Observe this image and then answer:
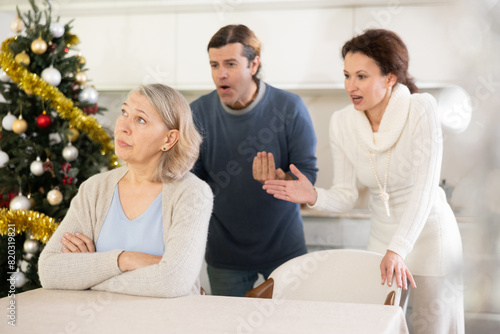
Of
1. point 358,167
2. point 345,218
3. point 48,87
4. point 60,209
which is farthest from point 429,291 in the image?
point 48,87

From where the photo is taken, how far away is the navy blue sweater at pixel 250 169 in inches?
80.3

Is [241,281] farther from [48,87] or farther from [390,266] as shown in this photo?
[48,87]

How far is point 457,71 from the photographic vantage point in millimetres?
3145

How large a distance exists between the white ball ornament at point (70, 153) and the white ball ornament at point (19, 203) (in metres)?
0.27

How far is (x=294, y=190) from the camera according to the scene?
179 cm

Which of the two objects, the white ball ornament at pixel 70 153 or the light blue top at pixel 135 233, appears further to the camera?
the white ball ornament at pixel 70 153

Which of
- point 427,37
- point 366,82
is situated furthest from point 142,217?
point 427,37

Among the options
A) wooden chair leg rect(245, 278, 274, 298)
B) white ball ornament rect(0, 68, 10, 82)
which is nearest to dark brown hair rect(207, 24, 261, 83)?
wooden chair leg rect(245, 278, 274, 298)

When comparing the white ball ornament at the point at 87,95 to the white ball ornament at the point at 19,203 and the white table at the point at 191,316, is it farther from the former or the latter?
the white table at the point at 191,316

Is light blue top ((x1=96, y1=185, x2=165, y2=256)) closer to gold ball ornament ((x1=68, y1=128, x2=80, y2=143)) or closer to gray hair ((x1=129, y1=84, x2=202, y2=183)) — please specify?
gray hair ((x1=129, y1=84, x2=202, y2=183))

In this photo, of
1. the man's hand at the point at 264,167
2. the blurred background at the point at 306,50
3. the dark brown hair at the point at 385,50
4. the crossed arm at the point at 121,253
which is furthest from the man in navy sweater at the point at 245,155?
the blurred background at the point at 306,50

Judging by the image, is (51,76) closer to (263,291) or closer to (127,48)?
(127,48)

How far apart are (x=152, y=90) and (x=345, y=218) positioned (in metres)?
Result: 1.94

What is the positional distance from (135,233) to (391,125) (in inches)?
34.6
